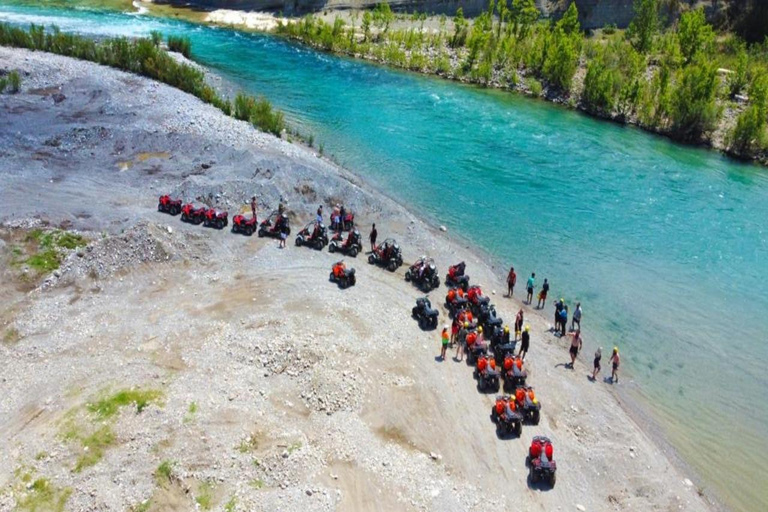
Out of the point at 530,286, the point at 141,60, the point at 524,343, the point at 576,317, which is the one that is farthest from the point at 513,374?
the point at 141,60

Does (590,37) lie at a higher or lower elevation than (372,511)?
higher

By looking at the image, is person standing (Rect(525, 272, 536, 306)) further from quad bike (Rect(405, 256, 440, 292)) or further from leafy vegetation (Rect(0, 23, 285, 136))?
leafy vegetation (Rect(0, 23, 285, 136))

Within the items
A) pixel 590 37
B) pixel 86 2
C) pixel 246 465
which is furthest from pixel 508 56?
pixel 86 2

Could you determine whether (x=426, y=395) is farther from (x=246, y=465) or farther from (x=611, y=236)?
(x=611, y=236)

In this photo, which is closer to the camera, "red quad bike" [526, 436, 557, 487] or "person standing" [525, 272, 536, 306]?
"red quad bike" [526, 436, 557, 487]

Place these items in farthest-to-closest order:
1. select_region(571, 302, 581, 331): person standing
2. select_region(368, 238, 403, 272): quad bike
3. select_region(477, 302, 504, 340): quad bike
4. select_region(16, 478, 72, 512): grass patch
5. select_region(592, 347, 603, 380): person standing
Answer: select_region(368, 238, 403, 272): quad bike, select_region(571, 302, 581, 331): person standing, select_region(477, 302, 504, 340): quad bike, select_region(592, 347, 603, 380): person standing, select_region(16, 478, 72, 512): grass patch

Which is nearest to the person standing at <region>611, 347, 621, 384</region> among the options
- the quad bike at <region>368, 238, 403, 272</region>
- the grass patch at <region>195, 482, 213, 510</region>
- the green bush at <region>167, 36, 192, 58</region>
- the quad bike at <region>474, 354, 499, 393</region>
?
the quad bike at <region>474, 354, 499, 393</region>
